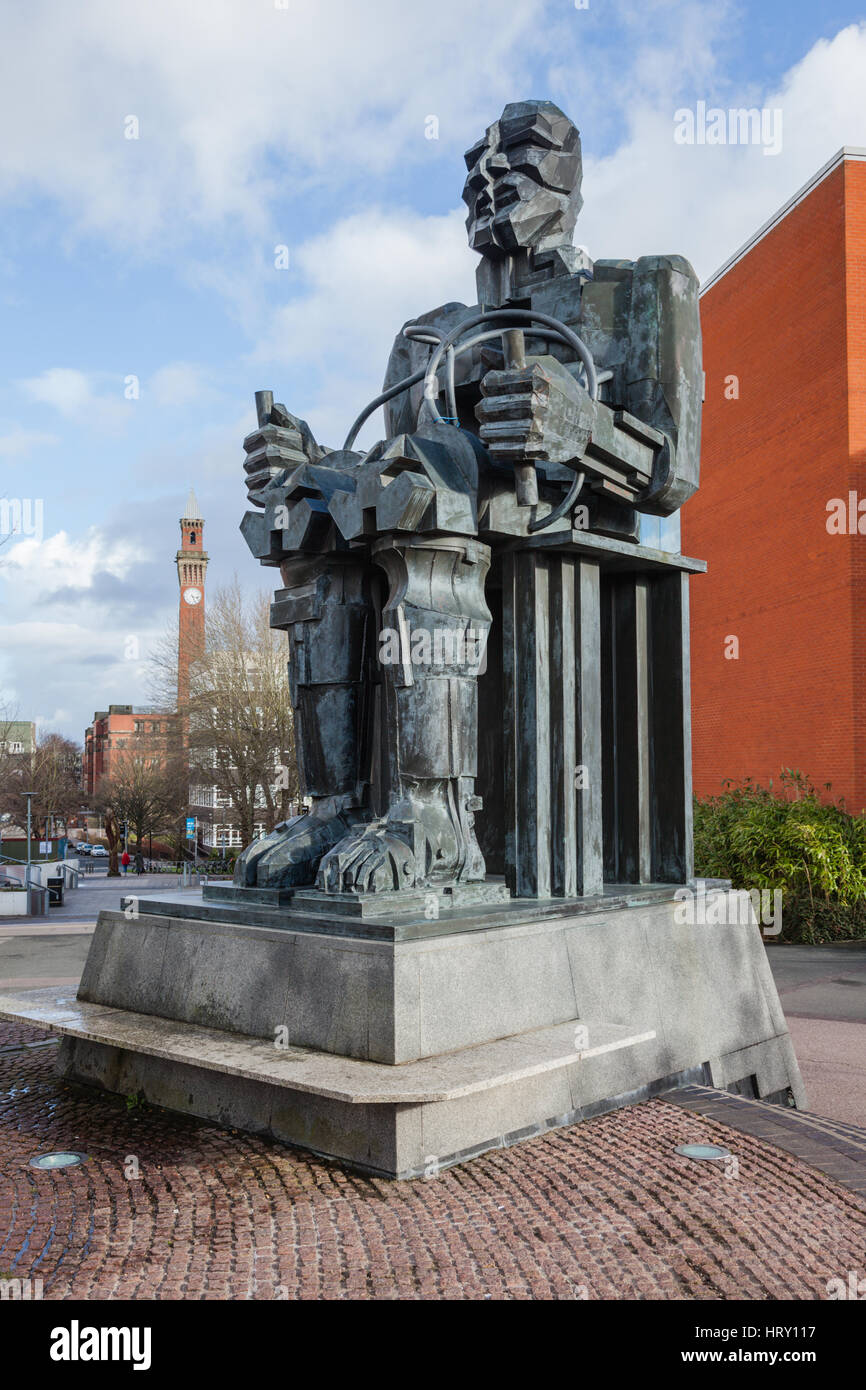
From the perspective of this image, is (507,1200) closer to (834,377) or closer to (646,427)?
(646,427)

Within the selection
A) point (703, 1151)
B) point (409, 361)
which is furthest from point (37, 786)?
point (703, 1151)

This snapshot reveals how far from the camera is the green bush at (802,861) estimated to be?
42.5 ft

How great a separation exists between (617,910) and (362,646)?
166 cm

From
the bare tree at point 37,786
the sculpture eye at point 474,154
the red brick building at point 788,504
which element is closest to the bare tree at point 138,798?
the bare tree at point 37,786

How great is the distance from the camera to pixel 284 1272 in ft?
8.94

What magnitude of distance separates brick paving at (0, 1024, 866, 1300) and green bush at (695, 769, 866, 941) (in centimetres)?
975

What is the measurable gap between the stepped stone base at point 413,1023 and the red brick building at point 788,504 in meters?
11.9

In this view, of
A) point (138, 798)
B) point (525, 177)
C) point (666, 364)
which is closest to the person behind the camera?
point (666, 364)

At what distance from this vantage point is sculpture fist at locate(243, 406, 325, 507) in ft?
17.1

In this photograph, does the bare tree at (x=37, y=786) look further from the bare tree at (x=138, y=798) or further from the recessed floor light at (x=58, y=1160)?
the recessed floor light at (x=58, y=1160)

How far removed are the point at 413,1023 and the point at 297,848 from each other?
1.34 meters

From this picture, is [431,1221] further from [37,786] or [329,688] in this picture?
[37,786]

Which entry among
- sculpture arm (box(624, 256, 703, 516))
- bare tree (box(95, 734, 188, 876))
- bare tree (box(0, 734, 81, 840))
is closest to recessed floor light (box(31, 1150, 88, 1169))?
sculpture arm (box(624, 256, 703, 516))

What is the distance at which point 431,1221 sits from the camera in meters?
3.04
